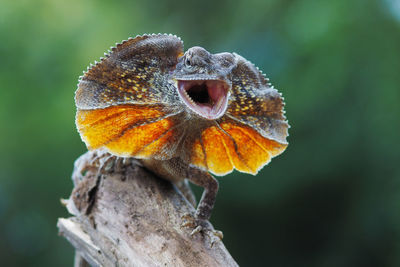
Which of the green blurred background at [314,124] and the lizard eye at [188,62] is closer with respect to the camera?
the lizard eye at [188,62]

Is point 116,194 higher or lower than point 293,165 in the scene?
higher

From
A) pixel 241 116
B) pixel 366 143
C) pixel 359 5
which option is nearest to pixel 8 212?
pixel 241 116

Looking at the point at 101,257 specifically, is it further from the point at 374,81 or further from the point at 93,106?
the point at 374,81

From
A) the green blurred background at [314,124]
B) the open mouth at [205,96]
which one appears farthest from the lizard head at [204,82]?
the green blurred background at [314,124]

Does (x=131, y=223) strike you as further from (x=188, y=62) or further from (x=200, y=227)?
(x=188, y=62)

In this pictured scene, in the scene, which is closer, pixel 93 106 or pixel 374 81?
pixel 93 106

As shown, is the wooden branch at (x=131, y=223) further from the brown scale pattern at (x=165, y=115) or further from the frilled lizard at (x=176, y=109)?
A: the brown scale pattern at (x=165, y=115)

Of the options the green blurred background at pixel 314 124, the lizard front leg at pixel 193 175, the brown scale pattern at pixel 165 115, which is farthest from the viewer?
the green blurred background at pixel 314 124

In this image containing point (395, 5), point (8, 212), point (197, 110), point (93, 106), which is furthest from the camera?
point (8, 212)
